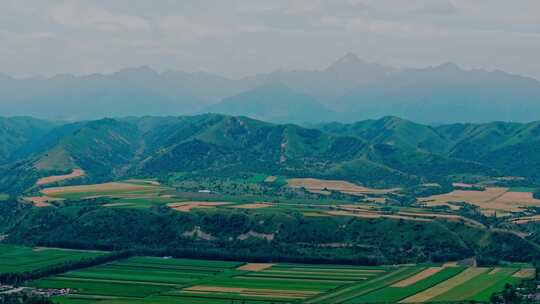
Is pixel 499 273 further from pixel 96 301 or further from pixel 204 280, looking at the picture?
pixel 96 301

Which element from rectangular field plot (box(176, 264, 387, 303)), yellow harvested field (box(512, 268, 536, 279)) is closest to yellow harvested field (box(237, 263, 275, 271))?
rectangular field plot (box(176, 264, 387, 303))

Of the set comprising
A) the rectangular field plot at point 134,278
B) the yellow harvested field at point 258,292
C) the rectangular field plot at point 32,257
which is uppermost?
the rectangular field plot at point 32,257

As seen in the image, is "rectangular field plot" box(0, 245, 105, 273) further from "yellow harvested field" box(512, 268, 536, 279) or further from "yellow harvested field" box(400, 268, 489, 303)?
"yellow harvested field" box(512, 268, 536, 279)

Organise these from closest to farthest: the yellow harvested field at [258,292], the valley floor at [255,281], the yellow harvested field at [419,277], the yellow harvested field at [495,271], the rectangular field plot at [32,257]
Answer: the valley floor at [255,281] → the yellow harvested field at [258,292] → the yellow harvested field at [419,277] → the yellow harvested field at [495,271] → the rectangular field plot at [32,257]

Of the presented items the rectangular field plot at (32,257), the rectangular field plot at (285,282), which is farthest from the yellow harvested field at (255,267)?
the rectangular field plot at (32,257)

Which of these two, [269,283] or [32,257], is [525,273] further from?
[32,257]

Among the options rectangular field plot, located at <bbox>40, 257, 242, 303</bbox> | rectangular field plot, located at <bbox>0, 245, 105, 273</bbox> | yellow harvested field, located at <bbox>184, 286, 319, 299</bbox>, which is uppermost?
rectangular field plot, located at <bbox>0, 245, 105, 273</bbox>

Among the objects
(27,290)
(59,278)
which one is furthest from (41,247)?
(27,290)

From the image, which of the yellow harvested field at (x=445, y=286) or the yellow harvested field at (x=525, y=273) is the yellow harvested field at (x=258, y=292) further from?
the yellow harvested field at (x=525, y=273)
